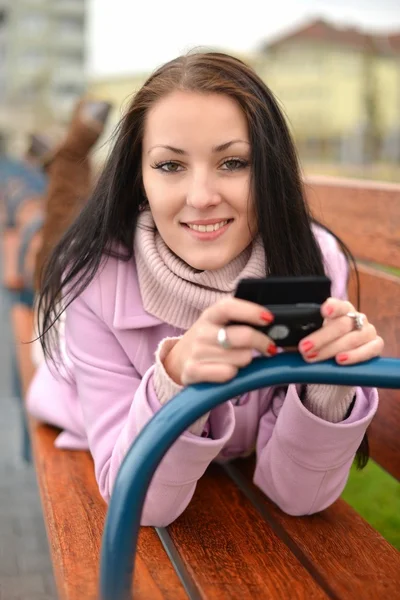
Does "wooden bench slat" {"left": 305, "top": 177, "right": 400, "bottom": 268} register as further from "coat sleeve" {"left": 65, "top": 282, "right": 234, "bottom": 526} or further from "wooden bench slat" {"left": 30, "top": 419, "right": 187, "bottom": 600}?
"wooden bench slat" {"left": 30, "top": 419, "right": 187, "bottom": 600}

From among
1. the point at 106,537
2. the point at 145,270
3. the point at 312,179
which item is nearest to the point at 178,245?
the point at 145,270

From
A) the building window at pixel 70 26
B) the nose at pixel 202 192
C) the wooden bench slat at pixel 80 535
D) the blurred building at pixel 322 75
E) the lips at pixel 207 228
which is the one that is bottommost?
the building window at pixel 70 26

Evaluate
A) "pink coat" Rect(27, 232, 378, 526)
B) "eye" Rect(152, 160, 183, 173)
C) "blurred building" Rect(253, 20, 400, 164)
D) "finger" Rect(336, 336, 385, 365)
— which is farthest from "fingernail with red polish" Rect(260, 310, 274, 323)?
"blurred building" Rect(253, 20, 400, 164)

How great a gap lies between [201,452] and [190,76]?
78cm

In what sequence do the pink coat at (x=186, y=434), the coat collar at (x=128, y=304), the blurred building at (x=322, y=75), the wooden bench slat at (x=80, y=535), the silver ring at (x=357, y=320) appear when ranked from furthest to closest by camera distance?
the blurred building at (x=322, y=75) → the coat collar at (x=128, y=304) → the pink coat at (x=186, y=434) → the wooden bench slat at (x=80, y=535) → the silver ring at (x=357, y=320)

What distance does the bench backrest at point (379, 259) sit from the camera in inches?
82.3

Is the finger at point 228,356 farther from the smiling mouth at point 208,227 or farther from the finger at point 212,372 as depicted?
the smiling mouth at point 208,227

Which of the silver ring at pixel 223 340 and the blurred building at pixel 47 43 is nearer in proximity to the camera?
the silver ring at pixel 223 340

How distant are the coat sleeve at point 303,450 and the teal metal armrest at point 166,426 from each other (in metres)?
0.41

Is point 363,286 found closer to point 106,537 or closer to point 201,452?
point 201,452

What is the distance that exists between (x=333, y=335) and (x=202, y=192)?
545 millimetres

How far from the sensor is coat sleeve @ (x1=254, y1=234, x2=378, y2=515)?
1546 mm

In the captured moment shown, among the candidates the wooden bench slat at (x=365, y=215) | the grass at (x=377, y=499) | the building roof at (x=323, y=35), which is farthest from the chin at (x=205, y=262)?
the building roof at (x=323, y=35)

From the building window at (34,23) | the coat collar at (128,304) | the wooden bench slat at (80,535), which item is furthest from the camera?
the building window at (34,23)
